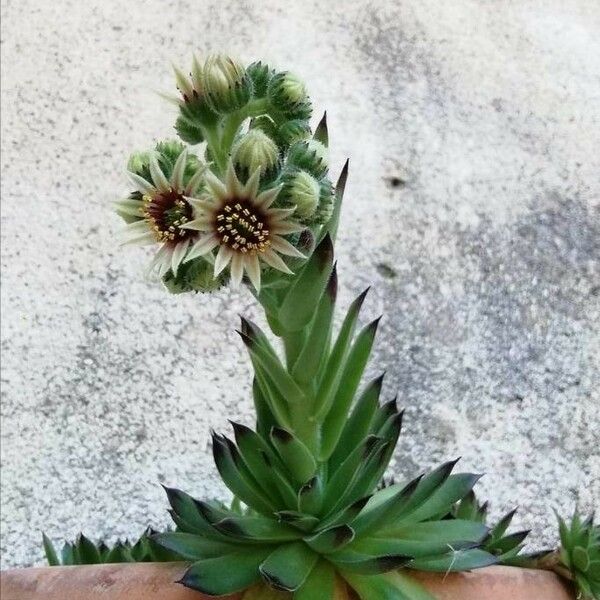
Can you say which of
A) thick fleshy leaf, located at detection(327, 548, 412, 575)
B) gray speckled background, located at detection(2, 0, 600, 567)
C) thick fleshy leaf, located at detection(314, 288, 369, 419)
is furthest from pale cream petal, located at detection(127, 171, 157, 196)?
gray speckled background, located at detection(2, 0, 600, 567)

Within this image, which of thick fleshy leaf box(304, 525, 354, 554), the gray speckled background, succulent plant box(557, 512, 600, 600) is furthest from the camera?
the gray speckled background

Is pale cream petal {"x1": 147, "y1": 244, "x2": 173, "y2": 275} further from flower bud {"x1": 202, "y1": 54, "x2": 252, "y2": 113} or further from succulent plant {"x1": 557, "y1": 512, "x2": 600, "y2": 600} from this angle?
succulent plant {"x1": 557, "y1": 512, "x2": 600, "y2": 600}

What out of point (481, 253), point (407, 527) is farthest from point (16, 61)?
point (407, 527)

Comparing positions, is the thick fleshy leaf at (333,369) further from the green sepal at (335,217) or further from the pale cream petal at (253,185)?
the pale cream petal at (253,185)

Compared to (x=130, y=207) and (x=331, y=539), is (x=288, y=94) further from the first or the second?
(x=331, y=539)

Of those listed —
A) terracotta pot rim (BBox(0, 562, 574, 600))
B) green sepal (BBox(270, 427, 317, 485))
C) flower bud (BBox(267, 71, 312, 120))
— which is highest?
flower bud (BBox(267, 71, 312, 120))

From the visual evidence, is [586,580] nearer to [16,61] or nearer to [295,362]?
[295,362]
